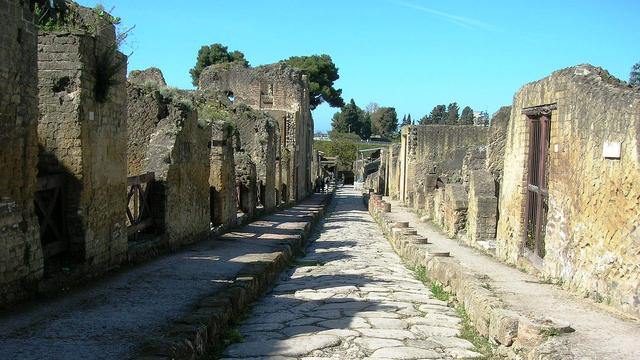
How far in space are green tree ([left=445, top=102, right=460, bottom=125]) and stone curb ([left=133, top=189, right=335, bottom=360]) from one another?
305ft

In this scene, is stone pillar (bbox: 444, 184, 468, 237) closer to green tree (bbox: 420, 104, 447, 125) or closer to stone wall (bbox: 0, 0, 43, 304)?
stone wall (bbox: 0, 0, 43, 304)

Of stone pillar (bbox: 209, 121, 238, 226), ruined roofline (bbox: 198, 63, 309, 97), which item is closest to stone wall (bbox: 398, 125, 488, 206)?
ruined roofline (bbox: 198, 63, 309, 97)

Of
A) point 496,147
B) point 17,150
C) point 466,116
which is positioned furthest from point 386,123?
point 17,150

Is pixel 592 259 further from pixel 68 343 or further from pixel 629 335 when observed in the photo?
pixel 68 343

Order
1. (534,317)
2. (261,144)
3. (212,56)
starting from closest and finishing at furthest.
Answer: (534,317)
(261,144)
(212,56)

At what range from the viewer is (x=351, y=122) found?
105312mm

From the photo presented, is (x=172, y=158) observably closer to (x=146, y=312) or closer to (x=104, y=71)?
(x=104, y=71)

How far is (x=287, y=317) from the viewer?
267 inches

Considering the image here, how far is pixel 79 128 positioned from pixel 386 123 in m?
110

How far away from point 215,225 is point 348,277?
543 cm

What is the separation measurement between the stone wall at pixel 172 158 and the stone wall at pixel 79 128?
2484mm

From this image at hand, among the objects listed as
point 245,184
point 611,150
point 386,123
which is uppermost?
point 386,123

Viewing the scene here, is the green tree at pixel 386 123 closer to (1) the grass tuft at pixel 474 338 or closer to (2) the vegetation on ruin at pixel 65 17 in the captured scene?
(2) the vegetation on ruin at pixel 65 17

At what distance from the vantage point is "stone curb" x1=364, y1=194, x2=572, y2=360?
4855 millimetres
